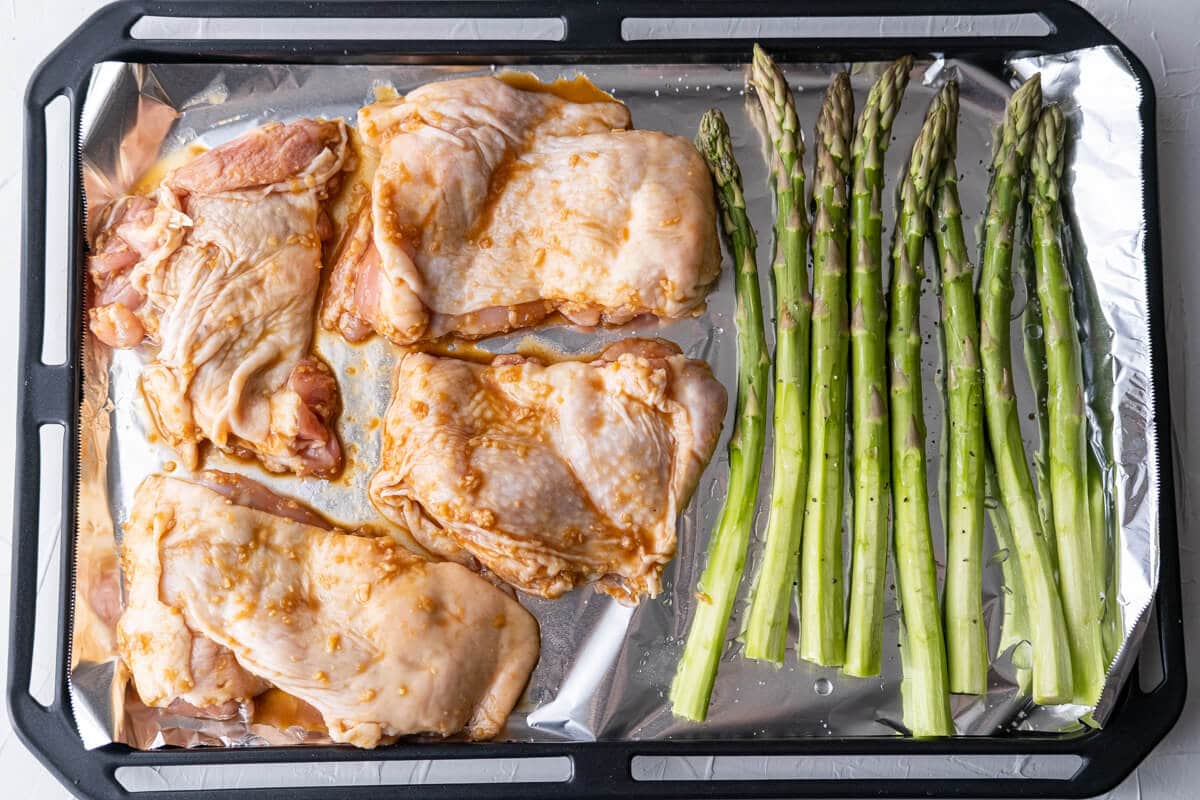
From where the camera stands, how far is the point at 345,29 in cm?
323

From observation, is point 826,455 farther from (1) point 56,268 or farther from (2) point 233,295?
(1) point 56,268

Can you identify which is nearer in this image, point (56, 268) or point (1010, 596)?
point (1010, 596)

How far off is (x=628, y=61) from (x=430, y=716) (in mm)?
2265

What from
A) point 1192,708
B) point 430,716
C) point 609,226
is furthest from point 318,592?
point 1192,708

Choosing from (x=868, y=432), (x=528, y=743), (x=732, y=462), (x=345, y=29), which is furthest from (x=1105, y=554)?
(x=345, y=29)

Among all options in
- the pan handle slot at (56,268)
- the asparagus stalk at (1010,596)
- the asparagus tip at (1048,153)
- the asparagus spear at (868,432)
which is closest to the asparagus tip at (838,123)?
the asparagus spear at (868,432)

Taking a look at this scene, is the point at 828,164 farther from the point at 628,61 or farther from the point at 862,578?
the point at 862,578

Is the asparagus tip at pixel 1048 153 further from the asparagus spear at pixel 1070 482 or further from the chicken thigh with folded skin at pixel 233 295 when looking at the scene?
the chicken thigh with folded skin at pixel 233 295

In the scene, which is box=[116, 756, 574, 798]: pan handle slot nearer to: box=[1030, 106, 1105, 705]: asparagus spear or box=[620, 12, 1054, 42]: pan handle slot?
box=[1030, 106, 1105, 705]: asparagus spear

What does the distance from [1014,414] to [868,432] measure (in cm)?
48

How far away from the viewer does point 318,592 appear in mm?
2893

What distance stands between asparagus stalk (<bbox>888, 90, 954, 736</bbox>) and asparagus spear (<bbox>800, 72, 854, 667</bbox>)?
18 centimetres

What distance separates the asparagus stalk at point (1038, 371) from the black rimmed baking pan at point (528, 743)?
1.09 feet

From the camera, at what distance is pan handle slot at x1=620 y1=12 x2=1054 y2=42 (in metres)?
3.21
